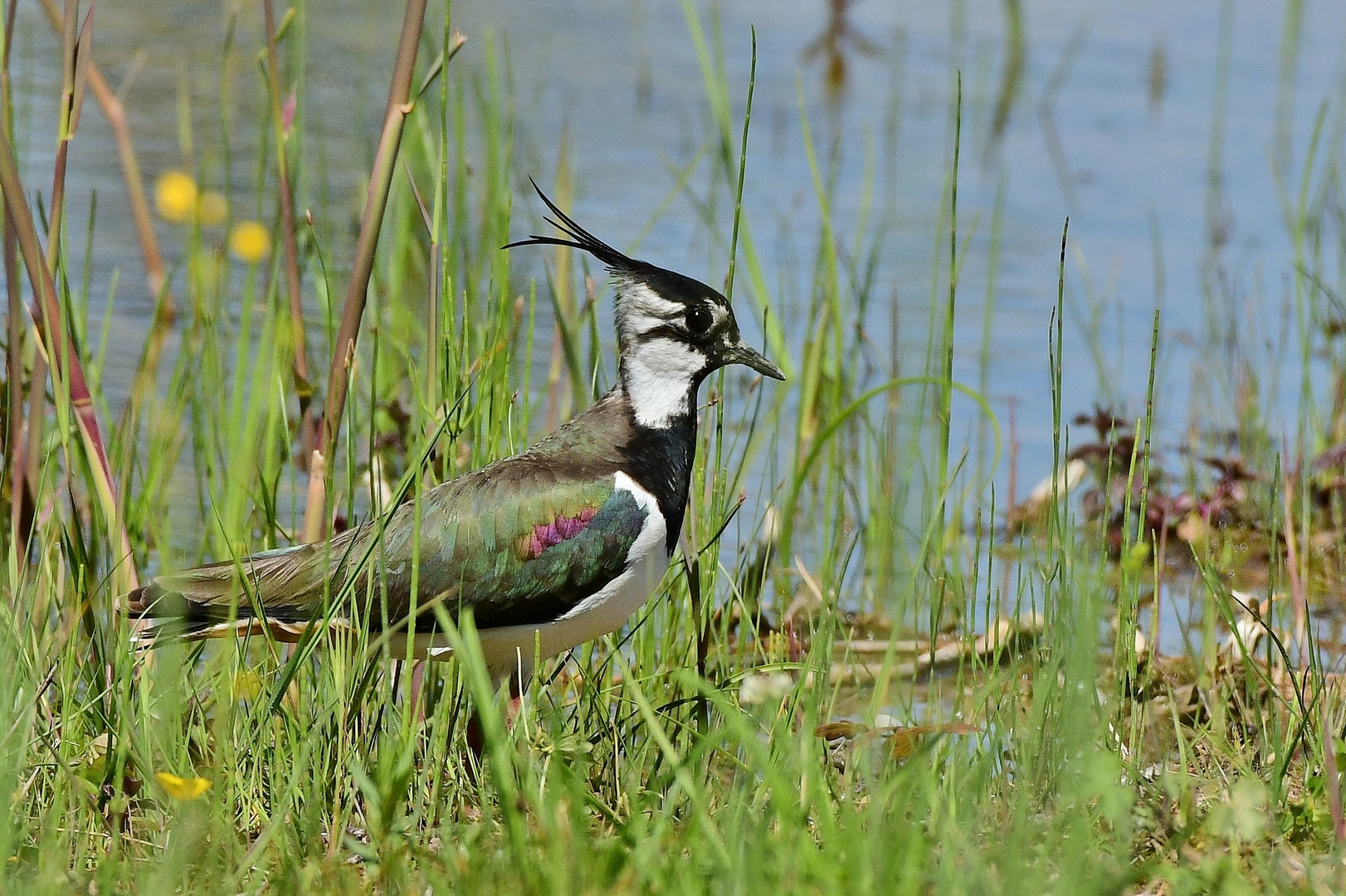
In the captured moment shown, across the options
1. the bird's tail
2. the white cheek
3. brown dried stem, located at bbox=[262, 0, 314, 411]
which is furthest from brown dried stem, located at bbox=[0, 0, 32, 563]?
the white cheek

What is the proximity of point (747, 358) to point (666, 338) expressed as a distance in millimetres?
186

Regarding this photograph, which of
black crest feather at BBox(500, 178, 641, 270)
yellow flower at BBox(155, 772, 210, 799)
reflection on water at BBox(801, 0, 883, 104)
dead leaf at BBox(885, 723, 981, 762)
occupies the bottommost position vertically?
dead leaf at BBox(885, 723, 981, 762)

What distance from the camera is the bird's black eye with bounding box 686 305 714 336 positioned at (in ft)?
12.6

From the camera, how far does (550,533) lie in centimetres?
357

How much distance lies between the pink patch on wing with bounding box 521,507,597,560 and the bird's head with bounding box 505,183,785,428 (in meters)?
0.33

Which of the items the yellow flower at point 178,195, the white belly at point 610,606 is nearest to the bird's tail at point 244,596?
the white belly at point 610,606

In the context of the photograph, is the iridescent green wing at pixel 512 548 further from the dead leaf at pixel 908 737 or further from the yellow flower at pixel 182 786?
the yellow flower at pixel 182 786

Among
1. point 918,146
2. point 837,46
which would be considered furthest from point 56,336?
point 837,46

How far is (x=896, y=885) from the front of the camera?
2.40 m

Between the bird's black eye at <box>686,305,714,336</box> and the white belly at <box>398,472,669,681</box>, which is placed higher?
the bird's black eye at <box>686,305,714,336</box>

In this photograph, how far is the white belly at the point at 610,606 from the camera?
11.6 ft

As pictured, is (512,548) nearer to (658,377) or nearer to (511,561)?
(511,561)

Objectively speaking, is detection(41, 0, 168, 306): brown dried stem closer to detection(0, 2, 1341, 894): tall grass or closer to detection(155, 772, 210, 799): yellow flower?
detection(0, 2, 1341, 894): tall grass

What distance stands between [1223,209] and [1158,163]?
3.12ft
